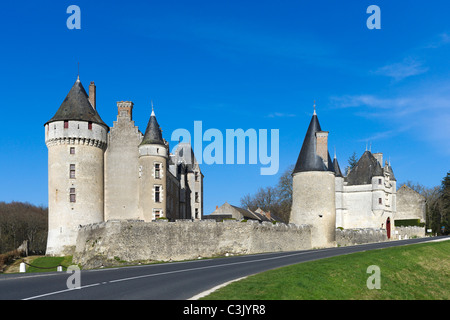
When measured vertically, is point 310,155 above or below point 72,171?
above

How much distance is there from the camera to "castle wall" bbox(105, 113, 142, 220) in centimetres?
4368

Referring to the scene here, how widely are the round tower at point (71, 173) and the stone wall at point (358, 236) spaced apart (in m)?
22.0

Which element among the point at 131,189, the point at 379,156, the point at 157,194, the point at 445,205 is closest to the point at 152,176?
the point at 157,194

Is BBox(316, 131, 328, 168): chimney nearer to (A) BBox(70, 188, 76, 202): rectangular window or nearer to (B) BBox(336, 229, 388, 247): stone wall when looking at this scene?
(B) BBox(336, 229, 388, 247): stone wall

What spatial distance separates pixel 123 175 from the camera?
4384cm

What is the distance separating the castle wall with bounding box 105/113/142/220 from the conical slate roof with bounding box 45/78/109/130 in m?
2.11

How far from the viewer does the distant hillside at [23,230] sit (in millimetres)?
67000

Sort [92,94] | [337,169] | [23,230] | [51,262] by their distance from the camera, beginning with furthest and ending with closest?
1. [23,230]
2. [337,169]
3. [92,94]
4. [51,262]

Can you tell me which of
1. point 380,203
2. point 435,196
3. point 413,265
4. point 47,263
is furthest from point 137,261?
point 435,196

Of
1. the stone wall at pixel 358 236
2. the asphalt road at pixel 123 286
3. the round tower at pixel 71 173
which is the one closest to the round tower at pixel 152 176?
the round tower at pixel 71 173

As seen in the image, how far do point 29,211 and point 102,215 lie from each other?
39.2m

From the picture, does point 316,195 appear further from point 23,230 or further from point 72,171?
point 23,230

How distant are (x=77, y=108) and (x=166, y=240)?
1555 centimetres
